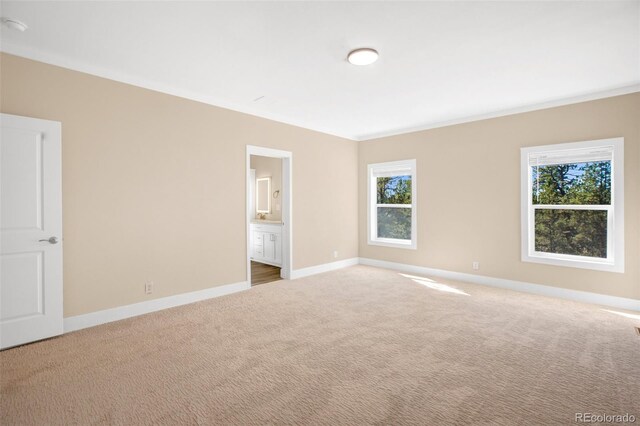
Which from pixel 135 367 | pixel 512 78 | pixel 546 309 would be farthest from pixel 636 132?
pixel 135 367

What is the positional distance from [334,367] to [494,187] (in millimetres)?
3876

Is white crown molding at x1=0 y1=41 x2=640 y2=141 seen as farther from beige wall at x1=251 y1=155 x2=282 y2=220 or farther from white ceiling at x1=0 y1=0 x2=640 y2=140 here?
beige wall at x1=251 y1=155 x2=282 y2=220

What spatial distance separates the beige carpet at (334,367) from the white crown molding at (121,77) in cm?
265

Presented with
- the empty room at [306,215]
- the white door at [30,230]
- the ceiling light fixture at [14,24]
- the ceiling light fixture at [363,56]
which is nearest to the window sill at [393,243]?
the empty room at [306,215]

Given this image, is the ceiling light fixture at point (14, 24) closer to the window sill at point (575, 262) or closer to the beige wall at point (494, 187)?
the beige wall at point (494, 187)

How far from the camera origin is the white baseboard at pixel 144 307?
3238 millimetres

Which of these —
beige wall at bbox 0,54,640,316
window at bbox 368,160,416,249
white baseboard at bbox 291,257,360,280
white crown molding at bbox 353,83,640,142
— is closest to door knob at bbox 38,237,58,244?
beige wall at bbox 0,54,640,316

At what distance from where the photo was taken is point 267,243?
655cm

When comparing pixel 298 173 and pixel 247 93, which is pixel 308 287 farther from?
pixel 247 93

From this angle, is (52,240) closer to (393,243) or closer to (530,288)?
(393,243)

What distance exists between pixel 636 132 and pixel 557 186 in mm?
985

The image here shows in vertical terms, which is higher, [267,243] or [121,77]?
[121,77]

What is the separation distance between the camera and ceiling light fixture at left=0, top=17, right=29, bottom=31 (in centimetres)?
251

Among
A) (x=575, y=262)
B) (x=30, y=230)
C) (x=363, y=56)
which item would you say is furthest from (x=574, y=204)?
(x=30, y=230)
